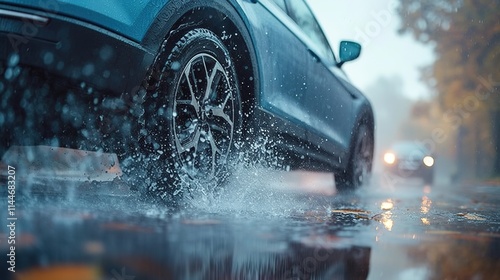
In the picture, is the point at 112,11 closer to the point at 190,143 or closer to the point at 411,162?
the point at 190,143

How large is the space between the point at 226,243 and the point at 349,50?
3.76 metres

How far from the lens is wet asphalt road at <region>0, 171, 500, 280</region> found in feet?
5.60

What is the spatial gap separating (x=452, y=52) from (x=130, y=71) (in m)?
17.6

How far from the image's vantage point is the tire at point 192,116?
113 inches

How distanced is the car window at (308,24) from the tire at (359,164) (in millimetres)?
1137

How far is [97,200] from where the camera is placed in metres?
3.23

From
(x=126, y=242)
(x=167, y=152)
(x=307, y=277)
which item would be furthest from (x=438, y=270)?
(x=167, y=152)

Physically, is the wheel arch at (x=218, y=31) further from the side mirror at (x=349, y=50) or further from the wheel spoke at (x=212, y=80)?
the side mirror at (x=349, y=50)

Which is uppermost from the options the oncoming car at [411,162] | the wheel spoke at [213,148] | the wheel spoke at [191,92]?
the oncoming car at [411,162]

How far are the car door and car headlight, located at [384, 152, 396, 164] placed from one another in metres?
13.3

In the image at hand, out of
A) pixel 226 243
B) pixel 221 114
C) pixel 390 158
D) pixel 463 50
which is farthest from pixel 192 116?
pixel 463 50

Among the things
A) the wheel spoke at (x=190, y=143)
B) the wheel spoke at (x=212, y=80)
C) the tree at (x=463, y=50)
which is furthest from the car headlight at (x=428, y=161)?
the wheel spoke at (x=190, y=143)

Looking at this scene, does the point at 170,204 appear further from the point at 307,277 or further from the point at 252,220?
the point at 307,277

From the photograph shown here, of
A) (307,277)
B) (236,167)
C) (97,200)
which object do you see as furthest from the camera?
(236,167)
